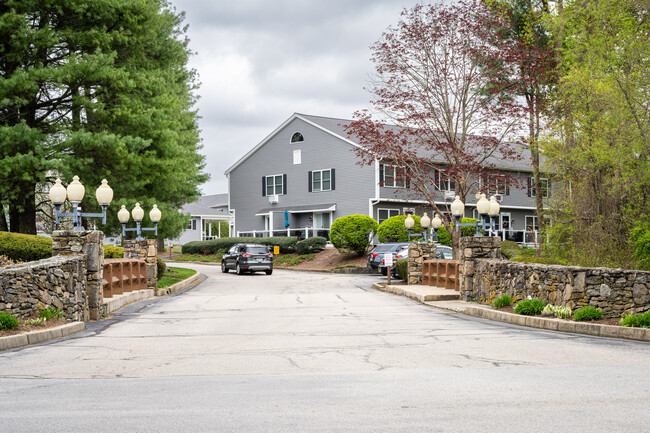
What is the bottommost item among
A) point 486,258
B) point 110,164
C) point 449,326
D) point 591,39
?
point 449,326

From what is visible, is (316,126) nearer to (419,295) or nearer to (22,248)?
(419,295)

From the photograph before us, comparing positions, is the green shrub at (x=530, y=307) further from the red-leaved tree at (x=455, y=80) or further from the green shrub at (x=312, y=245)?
the green shrub at (x=312, y=245)

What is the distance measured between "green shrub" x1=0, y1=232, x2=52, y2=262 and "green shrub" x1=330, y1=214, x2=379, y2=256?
22.4 meters

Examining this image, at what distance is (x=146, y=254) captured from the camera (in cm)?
2416

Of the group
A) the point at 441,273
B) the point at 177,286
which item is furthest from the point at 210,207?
the point at 441,273

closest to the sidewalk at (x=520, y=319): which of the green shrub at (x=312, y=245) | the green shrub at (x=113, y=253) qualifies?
the green shrub at (x=113, y=253)

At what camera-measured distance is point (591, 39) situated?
16953mm

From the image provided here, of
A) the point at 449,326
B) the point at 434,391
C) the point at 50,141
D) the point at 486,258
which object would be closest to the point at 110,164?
the point at 50,141

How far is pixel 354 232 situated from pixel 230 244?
13053mm

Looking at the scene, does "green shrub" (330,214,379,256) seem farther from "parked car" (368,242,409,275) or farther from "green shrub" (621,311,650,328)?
"green shrub" (621,311,650,328)

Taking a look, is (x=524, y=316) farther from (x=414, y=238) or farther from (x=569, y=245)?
(x=414, y=238)

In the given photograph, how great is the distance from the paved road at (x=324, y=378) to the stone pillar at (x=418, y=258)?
11.8m

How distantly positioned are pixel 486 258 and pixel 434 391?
13.1 metres

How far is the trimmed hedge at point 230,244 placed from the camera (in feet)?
150
